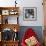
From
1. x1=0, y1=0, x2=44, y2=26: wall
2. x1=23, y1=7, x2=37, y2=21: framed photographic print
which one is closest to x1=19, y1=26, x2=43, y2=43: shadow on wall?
x1=0, y1=0, x2=44, y2=26: wall

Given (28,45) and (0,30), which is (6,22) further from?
(28,45)

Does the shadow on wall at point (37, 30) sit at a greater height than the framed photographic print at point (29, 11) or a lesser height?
lesser

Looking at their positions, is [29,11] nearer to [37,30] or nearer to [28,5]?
[28,5]

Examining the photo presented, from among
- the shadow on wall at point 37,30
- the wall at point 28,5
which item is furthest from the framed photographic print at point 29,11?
the shadow on wall at point 37,30

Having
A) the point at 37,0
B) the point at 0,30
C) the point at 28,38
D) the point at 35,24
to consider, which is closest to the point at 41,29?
the point at 35,24

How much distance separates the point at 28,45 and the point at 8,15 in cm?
131

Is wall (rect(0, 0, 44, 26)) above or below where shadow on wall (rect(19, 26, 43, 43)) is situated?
above

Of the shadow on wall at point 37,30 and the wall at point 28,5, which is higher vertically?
the wall at point 28,5

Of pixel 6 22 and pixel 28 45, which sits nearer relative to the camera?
pixel 28 45

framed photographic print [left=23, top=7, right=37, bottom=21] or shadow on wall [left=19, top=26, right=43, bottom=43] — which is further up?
framed photographic print [left=23, top=7, right=37, bottom=21]

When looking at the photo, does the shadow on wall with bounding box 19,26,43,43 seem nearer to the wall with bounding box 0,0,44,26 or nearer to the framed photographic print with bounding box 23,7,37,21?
the wall with bounding box 0,0,44,26

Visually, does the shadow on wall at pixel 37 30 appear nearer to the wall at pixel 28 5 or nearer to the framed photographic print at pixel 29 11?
the wall at pixel 28 5

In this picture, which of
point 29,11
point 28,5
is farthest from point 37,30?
point 28,5

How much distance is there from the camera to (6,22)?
18.5ft
